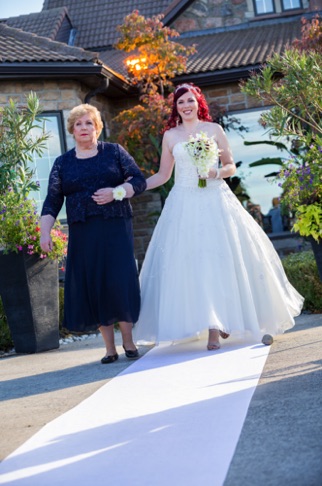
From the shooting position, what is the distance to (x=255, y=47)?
654 inches

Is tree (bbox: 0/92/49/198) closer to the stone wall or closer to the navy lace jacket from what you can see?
the navy lace jacket

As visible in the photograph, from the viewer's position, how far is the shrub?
1006 cm

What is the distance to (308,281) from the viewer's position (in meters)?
10.2

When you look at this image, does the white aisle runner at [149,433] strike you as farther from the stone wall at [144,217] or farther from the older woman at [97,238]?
the stone wall at [144,217]

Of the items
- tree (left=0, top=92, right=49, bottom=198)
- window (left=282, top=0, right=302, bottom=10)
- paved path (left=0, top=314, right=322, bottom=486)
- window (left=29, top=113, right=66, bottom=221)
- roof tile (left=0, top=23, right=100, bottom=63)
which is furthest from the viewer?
window (left=282, top=0, right=302, bottom=10)

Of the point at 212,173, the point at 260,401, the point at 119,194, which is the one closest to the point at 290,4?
the point at 212,173

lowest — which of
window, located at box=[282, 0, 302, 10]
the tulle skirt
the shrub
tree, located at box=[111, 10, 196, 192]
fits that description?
the shrub

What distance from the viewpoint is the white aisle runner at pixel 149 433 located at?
359cm

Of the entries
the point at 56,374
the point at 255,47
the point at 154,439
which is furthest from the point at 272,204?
the point at 154,439

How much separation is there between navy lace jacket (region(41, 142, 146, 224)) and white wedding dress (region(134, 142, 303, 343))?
51cm

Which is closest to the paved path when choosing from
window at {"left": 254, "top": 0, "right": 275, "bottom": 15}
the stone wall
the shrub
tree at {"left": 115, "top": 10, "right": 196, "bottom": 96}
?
the shrub

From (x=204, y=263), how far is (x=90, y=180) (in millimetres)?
1102

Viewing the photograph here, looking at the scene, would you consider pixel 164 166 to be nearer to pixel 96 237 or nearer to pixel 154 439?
pixel 96 237

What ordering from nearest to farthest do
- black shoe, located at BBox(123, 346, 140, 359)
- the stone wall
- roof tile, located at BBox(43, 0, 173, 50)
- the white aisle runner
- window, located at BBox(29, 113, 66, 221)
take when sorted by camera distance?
the white aisle runner < black shoe, located at BBox(123, 346, 140, 359) < window, located at BBox(29, 113, 66, 221) < the stone wall < roof tile, located at BBox(43, 0, 173, 50)
